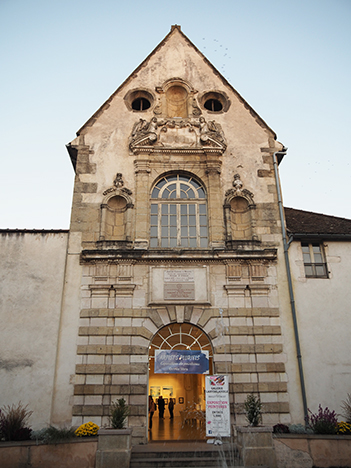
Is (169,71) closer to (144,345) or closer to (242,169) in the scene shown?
(242,169)

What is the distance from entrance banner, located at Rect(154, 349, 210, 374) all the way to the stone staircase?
2.18 metres

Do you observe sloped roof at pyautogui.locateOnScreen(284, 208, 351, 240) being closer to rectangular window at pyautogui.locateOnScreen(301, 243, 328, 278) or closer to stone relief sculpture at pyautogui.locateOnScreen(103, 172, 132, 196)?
rectangular window at pyautogui.locateOnScreen(301, 243, 328, 278)

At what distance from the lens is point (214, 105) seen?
17.6 metres

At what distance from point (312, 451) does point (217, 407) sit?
8.70ft

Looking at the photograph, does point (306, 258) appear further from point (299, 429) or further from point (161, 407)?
point (161, 407)

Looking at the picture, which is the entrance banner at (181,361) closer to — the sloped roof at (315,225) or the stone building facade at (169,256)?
the stone building facade at (169,256)

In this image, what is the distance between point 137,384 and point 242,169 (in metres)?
8.68

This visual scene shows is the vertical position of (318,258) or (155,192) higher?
(155,192)

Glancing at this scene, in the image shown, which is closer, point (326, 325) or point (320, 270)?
point (326, 325)

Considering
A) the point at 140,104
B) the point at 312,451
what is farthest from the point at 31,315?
the point at 140,104

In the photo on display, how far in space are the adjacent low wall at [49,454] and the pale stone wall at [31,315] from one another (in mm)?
1829

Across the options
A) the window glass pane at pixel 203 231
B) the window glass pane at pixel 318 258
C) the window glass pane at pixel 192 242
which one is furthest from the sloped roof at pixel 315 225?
the window glass pane at pixel 192 242

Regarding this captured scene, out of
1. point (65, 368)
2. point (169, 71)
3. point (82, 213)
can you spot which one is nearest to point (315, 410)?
point (65, 368)

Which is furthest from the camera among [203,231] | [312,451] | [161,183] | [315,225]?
[161,183]
